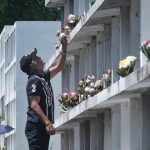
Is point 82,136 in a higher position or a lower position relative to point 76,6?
lower

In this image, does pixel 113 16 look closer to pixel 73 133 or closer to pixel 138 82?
pixel 138 82

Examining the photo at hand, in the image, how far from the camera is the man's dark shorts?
427 inches

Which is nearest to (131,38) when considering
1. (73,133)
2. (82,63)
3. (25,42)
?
(82,63)

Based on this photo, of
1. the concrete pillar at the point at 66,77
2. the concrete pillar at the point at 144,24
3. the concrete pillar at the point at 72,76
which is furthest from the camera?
the concrete pillar at the point at 66,77

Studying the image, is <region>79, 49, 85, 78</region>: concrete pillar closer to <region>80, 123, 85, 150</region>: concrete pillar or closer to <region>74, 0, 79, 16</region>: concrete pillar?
<region>74, 0, 79, 16</region>: concrete pillar

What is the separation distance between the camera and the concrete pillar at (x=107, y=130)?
18.6 metres

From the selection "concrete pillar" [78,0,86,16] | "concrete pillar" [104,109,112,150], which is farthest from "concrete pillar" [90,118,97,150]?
"concrete pillar" [78,0,86,16]

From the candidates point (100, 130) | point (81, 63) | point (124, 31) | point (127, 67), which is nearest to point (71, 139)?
point (81, 63)

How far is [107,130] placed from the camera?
18.9m

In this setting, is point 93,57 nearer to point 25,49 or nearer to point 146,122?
point 146,122

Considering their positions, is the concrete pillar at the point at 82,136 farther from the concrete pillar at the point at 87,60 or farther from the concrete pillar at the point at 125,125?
the concrete pillar at the point at 125,125

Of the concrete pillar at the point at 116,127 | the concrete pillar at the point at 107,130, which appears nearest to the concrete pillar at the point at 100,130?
the concrete pillar at the point at 107,130

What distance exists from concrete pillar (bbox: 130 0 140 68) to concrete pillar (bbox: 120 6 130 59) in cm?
38

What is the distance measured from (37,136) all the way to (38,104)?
388mm
